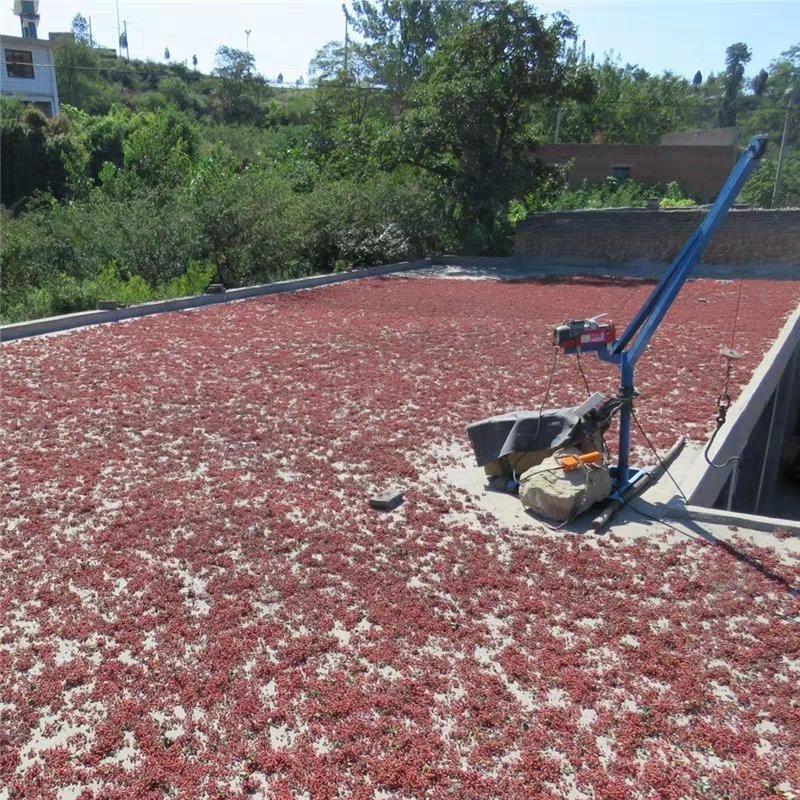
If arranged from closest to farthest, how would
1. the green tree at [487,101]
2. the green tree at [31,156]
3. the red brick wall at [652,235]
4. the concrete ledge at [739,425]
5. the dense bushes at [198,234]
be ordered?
the concrete ledge at [739,425], the dense bushes at [198,234], the red brick wall at [652,235], the green tree at [487,101], the green tree at [31,156]

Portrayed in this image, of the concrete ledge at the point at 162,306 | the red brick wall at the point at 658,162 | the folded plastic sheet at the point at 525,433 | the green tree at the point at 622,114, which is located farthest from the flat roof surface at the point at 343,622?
the green tree at the point at 622,114

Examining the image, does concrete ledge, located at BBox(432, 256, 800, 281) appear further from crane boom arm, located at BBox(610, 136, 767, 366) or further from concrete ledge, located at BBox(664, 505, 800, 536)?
concrete ledge, located at BBox(664, 505, 800, 536)

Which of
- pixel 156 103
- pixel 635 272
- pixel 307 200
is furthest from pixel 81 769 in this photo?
pixel 156 103

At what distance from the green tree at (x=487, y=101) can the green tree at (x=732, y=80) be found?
193 ft

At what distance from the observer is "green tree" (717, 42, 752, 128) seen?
257 feet

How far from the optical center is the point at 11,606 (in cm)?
424

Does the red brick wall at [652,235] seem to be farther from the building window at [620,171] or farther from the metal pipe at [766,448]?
the building window at [620,171]

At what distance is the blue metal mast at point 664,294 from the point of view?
18.5ft

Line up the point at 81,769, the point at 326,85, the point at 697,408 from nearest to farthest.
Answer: the point at 81,769 → the point at 697,408 → the point at 326,85

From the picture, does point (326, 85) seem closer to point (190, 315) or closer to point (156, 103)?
point (156, 103)

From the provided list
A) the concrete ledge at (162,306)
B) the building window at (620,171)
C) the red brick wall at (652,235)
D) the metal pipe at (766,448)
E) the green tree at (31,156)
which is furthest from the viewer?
the building window at (620,171)

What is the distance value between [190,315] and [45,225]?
542cm

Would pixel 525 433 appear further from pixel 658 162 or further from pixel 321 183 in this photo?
pixel 658 162

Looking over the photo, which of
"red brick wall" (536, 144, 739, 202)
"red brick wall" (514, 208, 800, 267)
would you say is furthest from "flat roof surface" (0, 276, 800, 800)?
"red brick wall" (536, 144, 739, 202)
